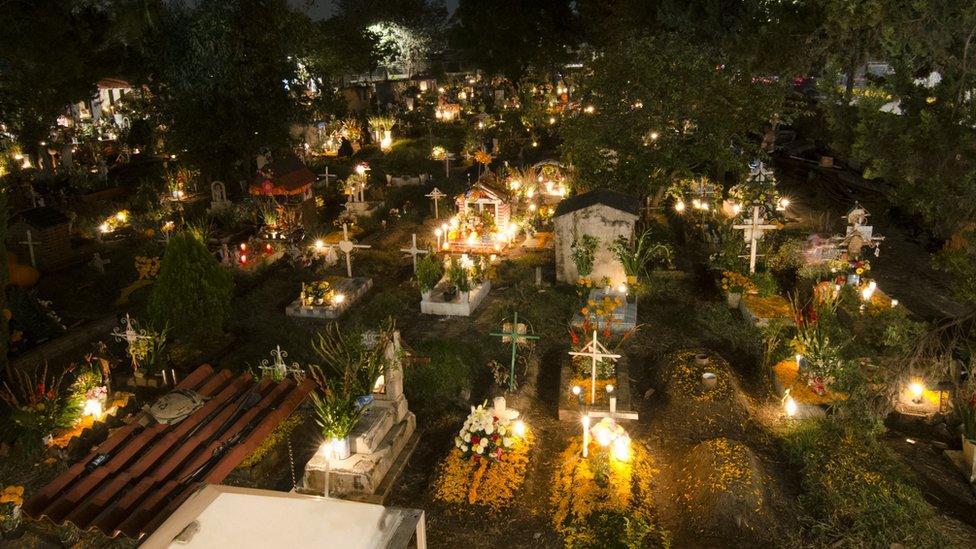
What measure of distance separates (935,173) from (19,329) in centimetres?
1573

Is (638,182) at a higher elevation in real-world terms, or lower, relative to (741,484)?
higher

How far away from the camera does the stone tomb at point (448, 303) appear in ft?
48.0

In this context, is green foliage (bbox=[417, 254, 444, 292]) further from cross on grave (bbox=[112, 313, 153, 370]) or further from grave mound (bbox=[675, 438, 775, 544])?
grave mound (bbox=[675, 438, 775, 544])

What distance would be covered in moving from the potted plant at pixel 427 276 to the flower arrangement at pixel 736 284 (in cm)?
659

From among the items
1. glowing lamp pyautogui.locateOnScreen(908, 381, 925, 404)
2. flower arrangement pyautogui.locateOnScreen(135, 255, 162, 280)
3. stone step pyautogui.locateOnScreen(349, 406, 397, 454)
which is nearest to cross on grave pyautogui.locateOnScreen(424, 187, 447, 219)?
flower arrangement pyautogui.locateOnScreen(135, 255, 162, 280)

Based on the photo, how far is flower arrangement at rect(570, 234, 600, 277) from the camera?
49.7 feet

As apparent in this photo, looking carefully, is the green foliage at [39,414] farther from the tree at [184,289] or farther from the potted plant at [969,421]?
the potted plant at [969,421]

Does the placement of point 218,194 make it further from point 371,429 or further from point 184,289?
point 371,429

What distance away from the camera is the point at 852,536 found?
292 inches

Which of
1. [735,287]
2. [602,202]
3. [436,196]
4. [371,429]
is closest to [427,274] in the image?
[602,202]

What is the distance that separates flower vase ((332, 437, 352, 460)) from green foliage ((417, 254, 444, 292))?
22.3 ft

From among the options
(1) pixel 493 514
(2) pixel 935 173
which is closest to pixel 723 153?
(2) pixel 935 173

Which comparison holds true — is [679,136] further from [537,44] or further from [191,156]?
[537,44]

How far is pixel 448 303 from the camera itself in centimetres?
1462
